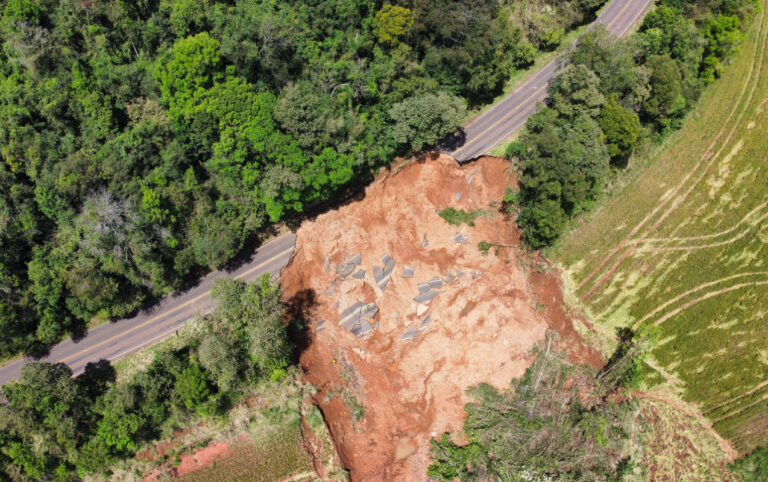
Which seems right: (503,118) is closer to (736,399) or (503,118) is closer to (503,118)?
(503,118)

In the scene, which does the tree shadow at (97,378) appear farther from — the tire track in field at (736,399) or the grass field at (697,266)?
the tire track in field at (736,399)

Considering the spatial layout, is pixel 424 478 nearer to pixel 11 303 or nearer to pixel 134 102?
pixel 11 303

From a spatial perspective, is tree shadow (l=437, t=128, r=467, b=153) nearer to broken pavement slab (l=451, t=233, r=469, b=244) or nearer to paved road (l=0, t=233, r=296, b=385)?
broken pavement slab (l=451, t=233, r=469, b=244)

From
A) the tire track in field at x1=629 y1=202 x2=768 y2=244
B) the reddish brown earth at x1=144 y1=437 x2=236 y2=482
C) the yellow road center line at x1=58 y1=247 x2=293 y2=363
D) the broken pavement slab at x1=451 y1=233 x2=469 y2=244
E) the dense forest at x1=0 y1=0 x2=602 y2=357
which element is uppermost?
the dense forest at x1=0 y1=0 x2=602 y2=357

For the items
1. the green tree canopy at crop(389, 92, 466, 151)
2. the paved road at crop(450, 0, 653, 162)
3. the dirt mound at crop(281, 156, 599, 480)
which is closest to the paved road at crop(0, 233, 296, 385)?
the dirt mound at crop(281, 156, 599, 480)

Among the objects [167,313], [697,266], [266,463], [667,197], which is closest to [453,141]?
[667,197]

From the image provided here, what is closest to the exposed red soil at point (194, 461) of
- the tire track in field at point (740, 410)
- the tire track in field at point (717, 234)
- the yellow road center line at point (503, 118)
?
the yellow road center line at point (503, 118)
